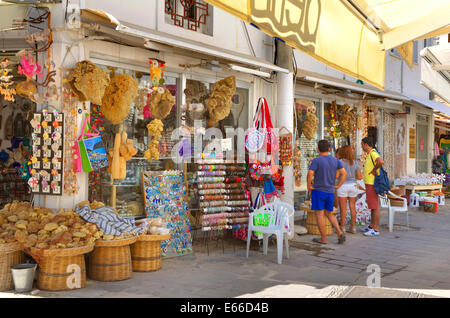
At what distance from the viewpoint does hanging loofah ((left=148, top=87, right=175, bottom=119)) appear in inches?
278

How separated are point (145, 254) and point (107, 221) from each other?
0.71 meters

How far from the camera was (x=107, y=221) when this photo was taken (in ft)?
19.3

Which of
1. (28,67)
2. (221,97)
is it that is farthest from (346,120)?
(28,67)

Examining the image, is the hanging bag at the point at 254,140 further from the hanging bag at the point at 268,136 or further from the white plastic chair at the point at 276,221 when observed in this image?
the white plastic chair at the point at 276,221

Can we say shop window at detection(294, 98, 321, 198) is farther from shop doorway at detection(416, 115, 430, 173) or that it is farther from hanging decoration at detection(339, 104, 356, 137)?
shop doorway at detection(416, 115, 430, 173)

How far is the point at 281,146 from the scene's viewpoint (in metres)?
8.74

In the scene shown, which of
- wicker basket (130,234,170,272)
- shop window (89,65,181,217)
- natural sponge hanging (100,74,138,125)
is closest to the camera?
wicker basket (130,234,170,272)

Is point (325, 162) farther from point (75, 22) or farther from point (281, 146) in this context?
point (75, 22)

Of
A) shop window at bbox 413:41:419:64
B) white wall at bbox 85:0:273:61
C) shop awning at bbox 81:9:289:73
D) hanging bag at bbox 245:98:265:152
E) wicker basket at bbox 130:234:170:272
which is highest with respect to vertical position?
shop window at bbox 413:41:419:64

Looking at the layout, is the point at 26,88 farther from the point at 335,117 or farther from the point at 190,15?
the point at 335,117

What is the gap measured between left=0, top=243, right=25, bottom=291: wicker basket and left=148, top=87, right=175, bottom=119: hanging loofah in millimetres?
2801

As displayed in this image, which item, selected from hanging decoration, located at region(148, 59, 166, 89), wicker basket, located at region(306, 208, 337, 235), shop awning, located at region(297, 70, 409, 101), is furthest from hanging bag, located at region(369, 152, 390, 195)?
hanging decoration, located at region(148, 59, 166, 89)

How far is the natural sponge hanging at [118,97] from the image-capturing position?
6.40m

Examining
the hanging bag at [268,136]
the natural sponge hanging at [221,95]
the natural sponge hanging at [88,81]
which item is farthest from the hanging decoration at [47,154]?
the hanging bag at [268,136]
